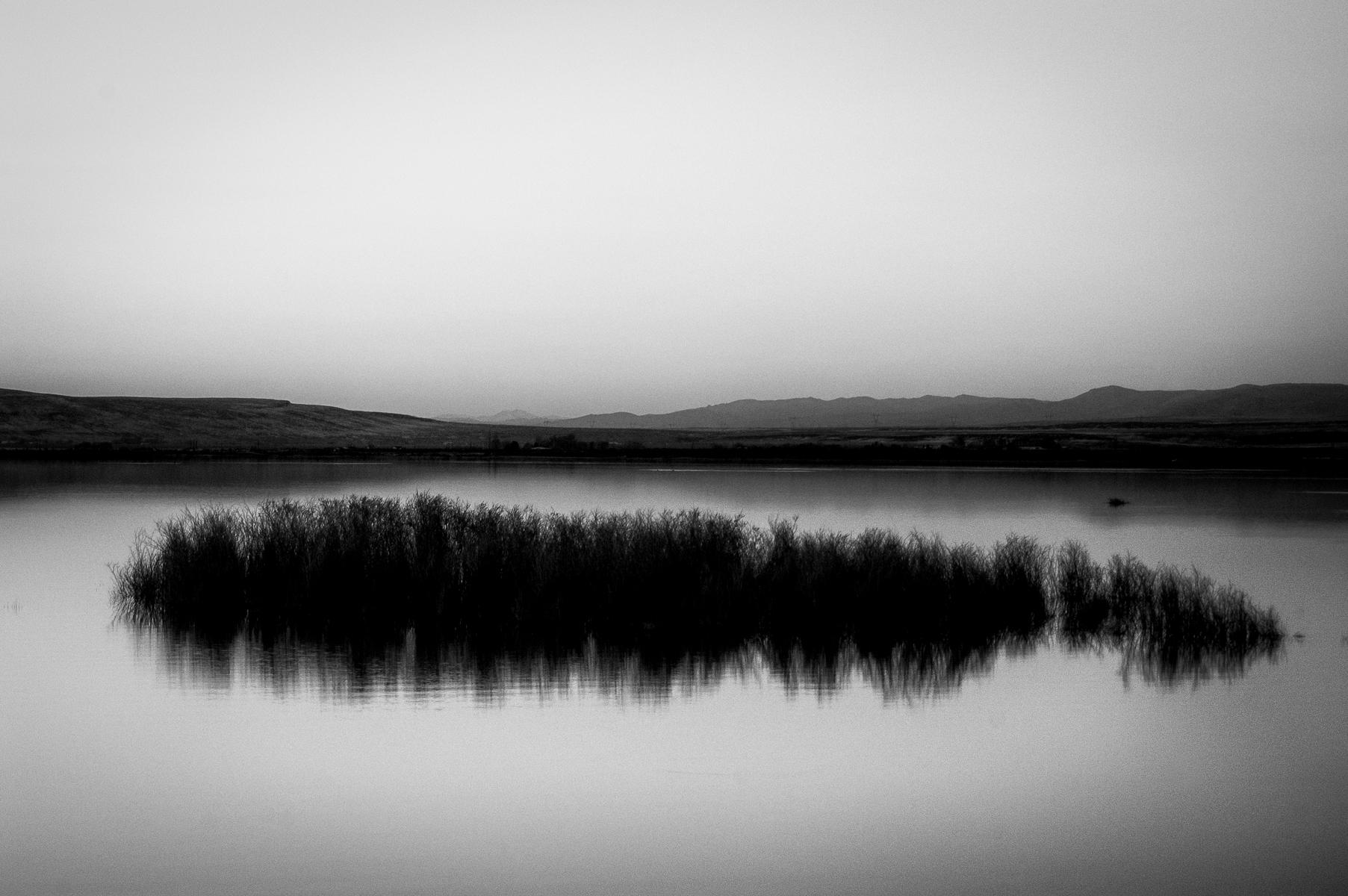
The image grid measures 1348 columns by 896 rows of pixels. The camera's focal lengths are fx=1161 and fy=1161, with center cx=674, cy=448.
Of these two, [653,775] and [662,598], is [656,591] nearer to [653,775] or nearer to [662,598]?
[662,598]

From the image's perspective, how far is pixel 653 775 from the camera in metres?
8.01

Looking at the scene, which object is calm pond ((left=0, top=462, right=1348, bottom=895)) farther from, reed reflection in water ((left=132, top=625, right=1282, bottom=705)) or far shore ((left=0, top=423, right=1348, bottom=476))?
far shore ((left=0, top=423, right=1348, bottom=476))

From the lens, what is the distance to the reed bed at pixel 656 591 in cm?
1241

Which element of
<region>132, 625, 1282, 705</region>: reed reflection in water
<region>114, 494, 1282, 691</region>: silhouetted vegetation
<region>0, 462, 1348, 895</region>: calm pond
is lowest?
<region>0, 462, 1348, 895</region>: calm pond

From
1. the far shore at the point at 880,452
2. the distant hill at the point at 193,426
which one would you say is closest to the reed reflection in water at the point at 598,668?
the far shore at the point at 880,452

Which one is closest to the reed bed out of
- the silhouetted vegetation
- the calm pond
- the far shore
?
the silhouetted vegetation

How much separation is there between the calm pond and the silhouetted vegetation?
66cm

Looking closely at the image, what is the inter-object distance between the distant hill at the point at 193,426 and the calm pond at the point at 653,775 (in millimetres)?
84408

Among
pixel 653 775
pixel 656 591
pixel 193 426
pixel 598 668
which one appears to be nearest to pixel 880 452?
pixel 656 591

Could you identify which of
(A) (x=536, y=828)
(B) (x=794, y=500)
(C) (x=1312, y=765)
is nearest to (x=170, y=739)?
(A) (x=536, y=828)

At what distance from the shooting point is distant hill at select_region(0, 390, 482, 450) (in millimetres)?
95750

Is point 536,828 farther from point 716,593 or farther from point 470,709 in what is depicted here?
point 716,593

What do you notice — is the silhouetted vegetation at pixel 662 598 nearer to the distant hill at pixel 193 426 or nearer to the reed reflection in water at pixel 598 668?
the reed reflection in water at pixel 598 668

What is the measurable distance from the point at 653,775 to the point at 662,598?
4826mm
